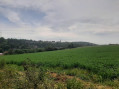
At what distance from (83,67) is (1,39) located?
88.9 metres

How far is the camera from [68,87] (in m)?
4.50

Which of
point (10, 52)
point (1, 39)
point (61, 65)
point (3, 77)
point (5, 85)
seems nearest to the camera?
point (5, 85)

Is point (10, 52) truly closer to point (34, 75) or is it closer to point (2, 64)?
point (2, 64)

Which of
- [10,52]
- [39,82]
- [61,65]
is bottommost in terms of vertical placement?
[10,52]

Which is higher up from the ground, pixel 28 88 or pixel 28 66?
pixel 28 66

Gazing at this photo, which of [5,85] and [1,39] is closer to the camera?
[5,85]

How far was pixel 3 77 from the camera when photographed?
4.88 meters

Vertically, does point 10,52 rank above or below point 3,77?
below

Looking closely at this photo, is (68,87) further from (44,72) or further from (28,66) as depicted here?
(28,66)

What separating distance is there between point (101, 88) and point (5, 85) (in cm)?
439

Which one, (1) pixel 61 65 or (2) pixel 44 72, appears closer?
(2) pixel 44 72

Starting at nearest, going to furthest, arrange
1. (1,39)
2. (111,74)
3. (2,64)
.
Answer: (111,74)
(2,64)
(1,39)

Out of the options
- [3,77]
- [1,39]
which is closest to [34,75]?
[3,77]

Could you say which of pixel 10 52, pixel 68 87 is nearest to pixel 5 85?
pixel 68 87
